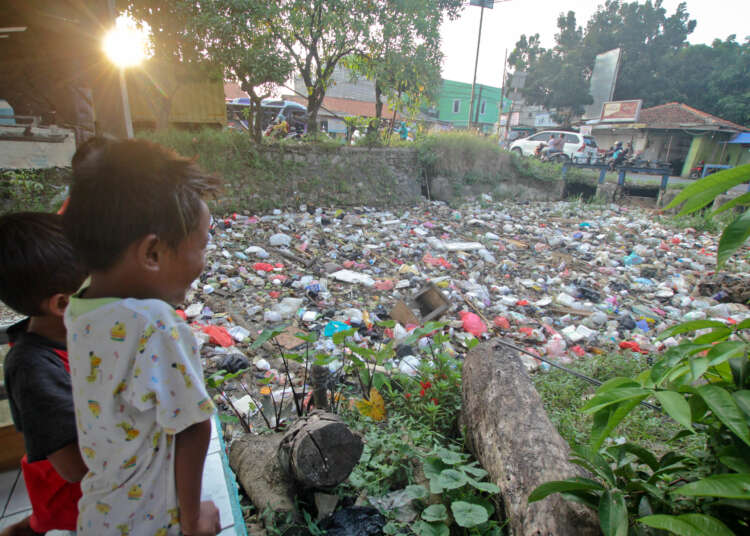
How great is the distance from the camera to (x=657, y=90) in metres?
22.8

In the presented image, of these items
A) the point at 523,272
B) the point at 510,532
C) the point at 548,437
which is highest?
the point at 548,437

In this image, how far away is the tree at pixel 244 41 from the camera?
19.0 feet

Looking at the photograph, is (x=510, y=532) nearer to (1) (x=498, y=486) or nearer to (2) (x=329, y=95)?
(1) (x=498, y=486)

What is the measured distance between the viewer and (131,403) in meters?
0.68

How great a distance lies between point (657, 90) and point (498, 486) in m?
28.9

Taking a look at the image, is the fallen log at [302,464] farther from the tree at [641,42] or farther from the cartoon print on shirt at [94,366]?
the tree at [641,42]

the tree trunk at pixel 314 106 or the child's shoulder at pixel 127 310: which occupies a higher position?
the tree trunk at pixel 314 106

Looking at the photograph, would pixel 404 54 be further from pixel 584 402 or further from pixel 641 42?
pixel 641 42

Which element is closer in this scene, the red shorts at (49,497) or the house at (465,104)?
the red shorts at (49,497)

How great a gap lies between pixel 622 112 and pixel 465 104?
37.1 ft

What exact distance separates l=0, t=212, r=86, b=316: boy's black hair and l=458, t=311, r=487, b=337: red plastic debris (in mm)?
2933

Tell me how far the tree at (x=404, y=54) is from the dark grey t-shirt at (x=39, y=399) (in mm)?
7836

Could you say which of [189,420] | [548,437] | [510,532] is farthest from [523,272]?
[189,420]

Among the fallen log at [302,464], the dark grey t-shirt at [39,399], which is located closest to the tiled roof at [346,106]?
the fallen log at [302,464]
